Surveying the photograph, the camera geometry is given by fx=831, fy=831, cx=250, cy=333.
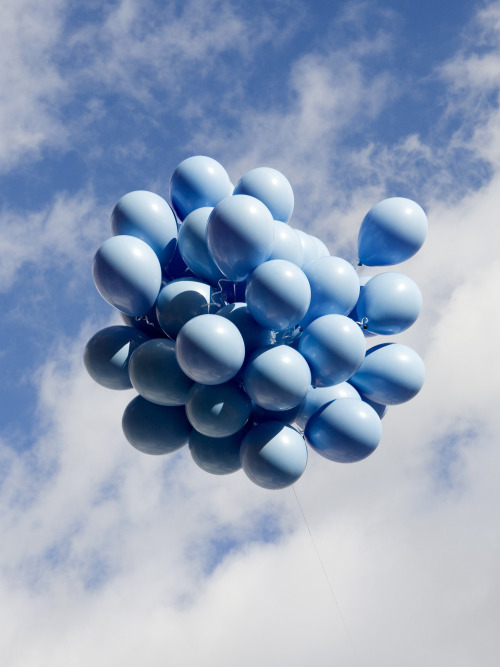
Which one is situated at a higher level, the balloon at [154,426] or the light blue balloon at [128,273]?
the light blue balloon at [128,273]

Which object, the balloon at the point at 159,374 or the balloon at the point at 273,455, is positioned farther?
the balloon at the point at 159,374

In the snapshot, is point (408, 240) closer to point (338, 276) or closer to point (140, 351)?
point (338, 276)

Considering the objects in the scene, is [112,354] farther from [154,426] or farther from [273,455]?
[273,455]

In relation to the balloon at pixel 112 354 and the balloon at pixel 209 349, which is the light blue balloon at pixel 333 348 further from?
the balloon at pixel 112 354

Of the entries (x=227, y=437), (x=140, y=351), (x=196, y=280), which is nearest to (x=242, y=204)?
(x=196, y=280)

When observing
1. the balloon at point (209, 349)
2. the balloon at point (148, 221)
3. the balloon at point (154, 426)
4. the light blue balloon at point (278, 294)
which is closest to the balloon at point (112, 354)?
the balloon at point (154, 426)

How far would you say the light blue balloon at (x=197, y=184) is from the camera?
333 inches

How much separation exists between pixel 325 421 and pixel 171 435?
1526 millimetres

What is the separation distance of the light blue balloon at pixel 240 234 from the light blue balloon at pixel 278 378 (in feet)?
2.73

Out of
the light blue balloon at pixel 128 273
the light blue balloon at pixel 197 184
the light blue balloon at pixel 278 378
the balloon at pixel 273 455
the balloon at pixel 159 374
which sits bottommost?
the balloon at pixel 273 455

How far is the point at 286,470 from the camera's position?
24.8ft

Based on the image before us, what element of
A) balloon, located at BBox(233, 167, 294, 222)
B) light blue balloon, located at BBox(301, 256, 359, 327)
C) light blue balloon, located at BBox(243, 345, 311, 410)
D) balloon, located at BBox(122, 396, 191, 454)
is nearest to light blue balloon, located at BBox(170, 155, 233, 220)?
balloon, located at BBox(233, 167, 294, 222)

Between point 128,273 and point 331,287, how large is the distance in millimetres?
1878

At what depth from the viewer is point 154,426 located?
26.3 ft
